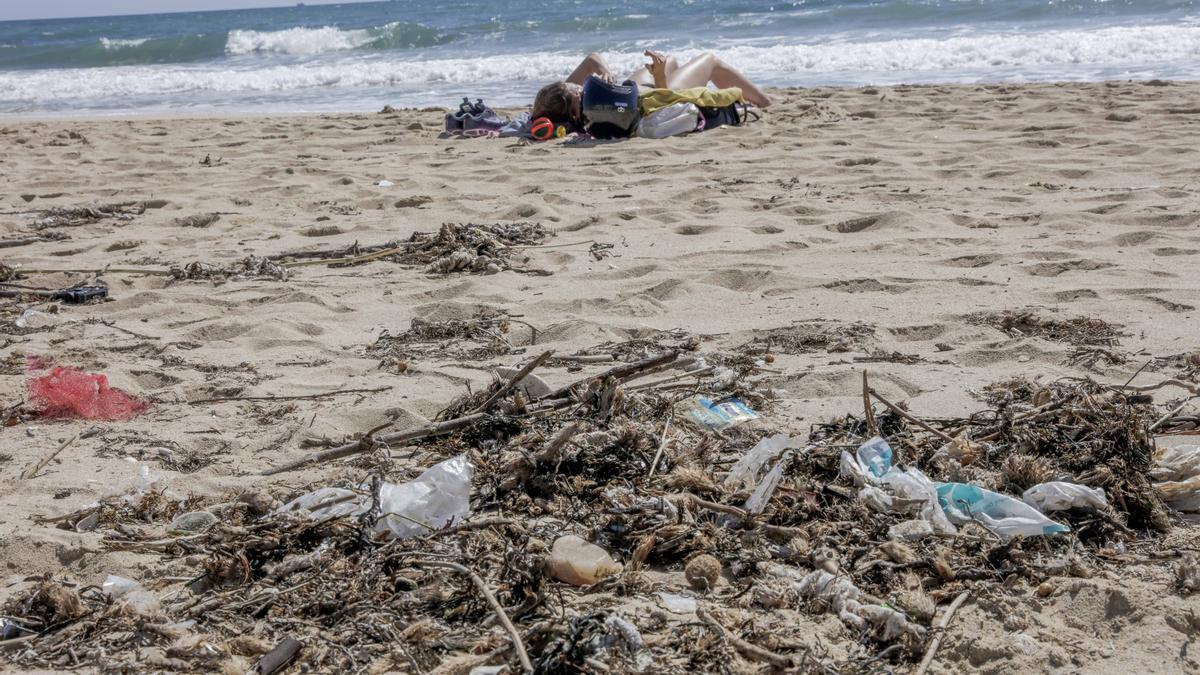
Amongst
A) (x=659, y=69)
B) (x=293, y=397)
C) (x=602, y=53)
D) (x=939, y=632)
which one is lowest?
(x=939, y=632)

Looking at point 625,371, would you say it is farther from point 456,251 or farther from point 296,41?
point 296,41

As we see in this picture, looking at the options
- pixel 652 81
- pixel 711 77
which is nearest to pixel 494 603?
pixel 711 77

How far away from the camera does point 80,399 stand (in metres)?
3.14

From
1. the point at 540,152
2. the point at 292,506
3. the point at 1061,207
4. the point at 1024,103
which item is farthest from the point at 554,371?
the point at 1024,103

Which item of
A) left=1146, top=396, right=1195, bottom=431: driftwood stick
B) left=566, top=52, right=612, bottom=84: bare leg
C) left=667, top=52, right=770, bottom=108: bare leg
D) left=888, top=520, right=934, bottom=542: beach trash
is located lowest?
left=888, top=520, right=934, bottom=542: beach trash

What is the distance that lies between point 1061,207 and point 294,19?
108ft

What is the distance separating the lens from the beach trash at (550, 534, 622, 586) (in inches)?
83.3

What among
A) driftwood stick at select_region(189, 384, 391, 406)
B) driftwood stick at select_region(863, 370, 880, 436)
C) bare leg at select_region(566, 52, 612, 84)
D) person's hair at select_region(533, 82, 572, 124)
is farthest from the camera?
bare leg at select_region(566, 52, 612, 84)

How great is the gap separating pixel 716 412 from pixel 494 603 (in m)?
1.13

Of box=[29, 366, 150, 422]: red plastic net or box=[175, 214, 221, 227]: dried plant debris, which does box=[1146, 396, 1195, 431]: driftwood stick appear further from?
box=[175, 214, 221, 227]: dried plant debris

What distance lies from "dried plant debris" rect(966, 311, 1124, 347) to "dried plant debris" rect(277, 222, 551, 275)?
1882 millimetres

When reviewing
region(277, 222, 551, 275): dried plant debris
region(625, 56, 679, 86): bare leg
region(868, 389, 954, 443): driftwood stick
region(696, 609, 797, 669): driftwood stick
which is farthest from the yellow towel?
region(696, 609, 797, 669): driftwood stick

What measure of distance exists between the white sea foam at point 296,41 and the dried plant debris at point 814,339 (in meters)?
20.2

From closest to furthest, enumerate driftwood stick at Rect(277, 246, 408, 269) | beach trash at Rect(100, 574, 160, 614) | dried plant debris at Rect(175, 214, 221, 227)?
beach trash at Rect(100, 574, 160, 614) → driftwood stick at Rect(277, 246, 408, 269) → dried plant debris at Rect(175, 214, 221, 227)
